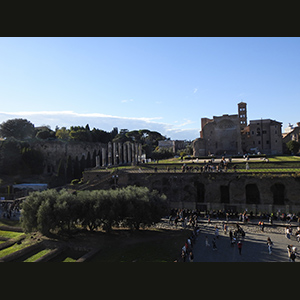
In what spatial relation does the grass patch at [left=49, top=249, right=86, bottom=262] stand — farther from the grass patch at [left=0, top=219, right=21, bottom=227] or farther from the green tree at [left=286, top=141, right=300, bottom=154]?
the green tree at [left=286, top=141, right=300, bottom=154]

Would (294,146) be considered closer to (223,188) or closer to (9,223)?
(223,188)

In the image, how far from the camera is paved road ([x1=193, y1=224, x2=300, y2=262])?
552 inches

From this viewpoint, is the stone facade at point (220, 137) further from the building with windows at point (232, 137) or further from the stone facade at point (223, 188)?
the stone facade at point (223, 188)

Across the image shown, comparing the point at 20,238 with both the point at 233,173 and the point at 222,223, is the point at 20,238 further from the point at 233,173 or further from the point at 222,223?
the point at 233,173

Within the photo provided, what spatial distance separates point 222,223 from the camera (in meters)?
21.0

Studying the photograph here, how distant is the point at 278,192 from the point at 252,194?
2.55 m

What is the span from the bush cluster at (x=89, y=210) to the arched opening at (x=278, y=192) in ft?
44.1

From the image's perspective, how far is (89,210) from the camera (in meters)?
18.6

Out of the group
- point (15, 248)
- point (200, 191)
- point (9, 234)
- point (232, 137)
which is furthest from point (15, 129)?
point (15, 248)

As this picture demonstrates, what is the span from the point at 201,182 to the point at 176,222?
30.5ft

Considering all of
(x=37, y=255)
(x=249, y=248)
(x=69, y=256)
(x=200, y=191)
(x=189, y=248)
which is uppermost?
(x=200, y=191)

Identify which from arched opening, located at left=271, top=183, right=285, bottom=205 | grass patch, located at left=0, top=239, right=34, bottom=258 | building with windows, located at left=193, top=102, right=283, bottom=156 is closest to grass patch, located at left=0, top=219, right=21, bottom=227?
grass patch, located at left=0, top=239, right=34, bottom=258

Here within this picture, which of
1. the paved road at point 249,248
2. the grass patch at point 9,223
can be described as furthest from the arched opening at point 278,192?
the grass patch at point 9,223

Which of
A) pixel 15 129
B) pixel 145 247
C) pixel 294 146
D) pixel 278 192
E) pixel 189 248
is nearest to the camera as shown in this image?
pixel 189 248
